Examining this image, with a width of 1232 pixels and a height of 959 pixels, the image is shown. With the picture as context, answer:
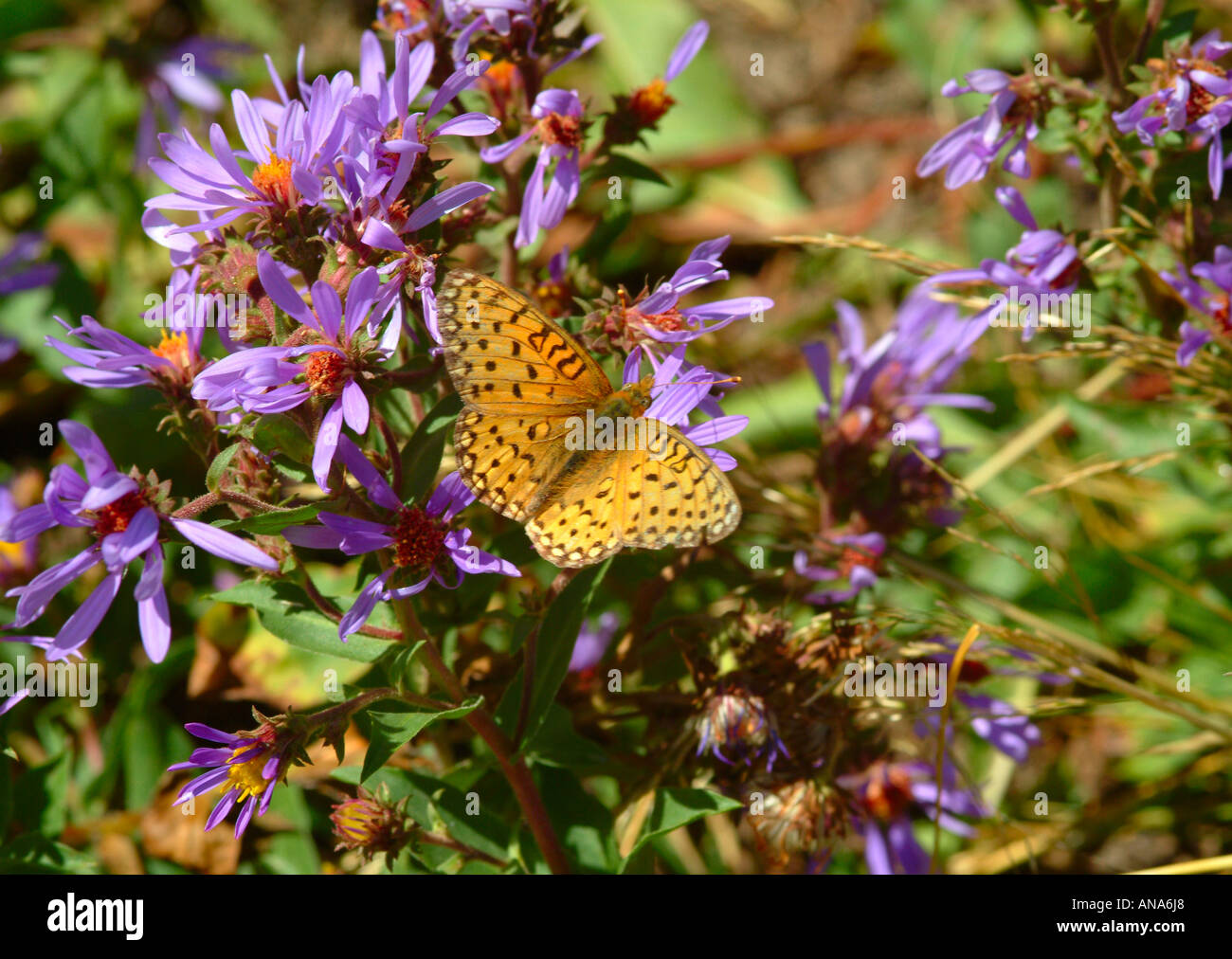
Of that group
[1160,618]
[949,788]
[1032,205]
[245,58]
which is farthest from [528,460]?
[245,58]

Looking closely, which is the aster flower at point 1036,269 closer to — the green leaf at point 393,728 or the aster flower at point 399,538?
the aster flower at point 399,538

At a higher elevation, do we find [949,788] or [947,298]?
[947,298]

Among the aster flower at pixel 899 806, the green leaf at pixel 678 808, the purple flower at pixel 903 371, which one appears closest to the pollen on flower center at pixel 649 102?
the purple flower at pixel 903 371

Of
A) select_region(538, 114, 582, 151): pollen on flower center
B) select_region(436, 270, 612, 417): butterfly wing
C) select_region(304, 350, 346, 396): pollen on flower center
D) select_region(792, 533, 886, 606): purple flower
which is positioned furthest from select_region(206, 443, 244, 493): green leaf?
select_region(792, 533, 886, 606): purple flower

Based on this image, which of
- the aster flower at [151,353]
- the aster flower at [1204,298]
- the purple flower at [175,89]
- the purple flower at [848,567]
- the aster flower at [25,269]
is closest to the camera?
the aster flower at [151,353]
